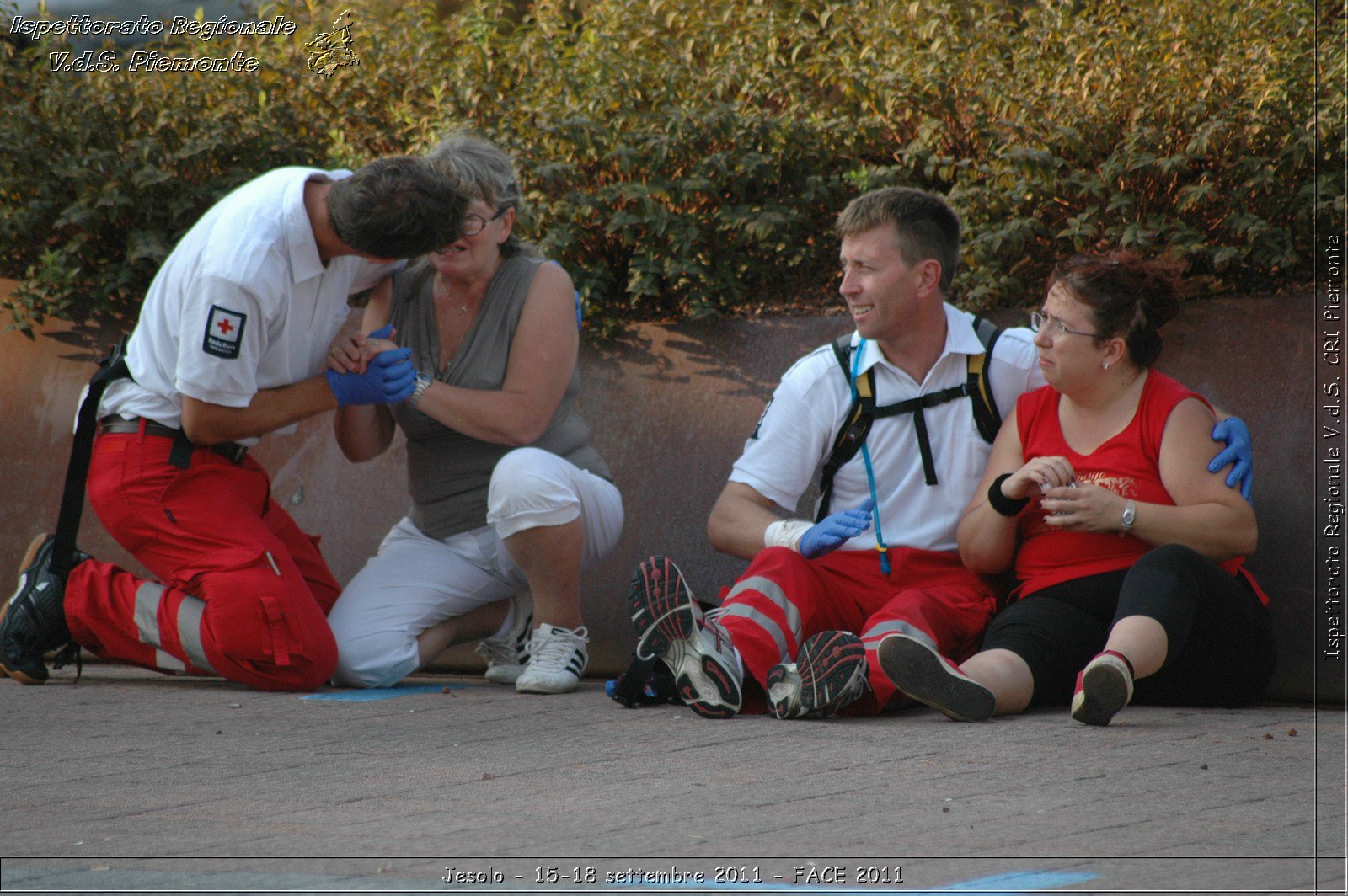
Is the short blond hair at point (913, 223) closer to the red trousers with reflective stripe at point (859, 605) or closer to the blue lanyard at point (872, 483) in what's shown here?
the blue lanyard at point (872, 483)

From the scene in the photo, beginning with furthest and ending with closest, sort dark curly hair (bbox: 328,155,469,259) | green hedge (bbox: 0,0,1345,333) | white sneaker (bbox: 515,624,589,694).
→ green hedge (bbox: 0,0,1345,333) < white sneaker (bbox: 515,624,589,694) < dark curly hair (bbox: 328,155,469,259)

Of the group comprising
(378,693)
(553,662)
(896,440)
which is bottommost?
(378,693)

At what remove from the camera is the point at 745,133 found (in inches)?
191

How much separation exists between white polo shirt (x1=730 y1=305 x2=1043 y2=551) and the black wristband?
0.77ft

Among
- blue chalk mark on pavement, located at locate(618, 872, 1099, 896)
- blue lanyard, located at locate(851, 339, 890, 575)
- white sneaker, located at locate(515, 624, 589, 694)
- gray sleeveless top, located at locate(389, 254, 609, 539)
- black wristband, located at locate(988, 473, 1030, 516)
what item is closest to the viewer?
blue chalk mark on pavement, located at locate(618, 872, 1099, 896)

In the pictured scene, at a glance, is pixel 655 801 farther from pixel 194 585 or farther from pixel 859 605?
pixel 194 585

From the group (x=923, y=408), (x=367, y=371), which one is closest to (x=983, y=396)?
(x=923, y=408)

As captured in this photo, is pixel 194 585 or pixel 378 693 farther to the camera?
pixel 378 693

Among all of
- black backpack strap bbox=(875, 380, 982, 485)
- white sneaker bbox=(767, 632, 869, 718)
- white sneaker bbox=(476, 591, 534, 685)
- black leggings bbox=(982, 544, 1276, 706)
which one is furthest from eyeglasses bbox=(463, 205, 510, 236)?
black leggings bbox=(982, 544, 1276, 706)

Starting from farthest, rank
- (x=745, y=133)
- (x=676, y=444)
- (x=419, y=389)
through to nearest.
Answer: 1. (x=745, y=133)
2. (x=676, y=444)
3. (x=419, y=389)

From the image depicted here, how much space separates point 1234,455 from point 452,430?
7.37ft

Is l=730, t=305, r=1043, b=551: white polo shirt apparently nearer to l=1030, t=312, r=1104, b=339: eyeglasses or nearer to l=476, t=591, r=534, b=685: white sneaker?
l=1030, t=312, r=1104, b=339: eyeglasses

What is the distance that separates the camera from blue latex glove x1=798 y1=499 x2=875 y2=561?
356 cm

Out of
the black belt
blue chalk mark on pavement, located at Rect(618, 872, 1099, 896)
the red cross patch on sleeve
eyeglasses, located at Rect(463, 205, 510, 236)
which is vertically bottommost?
blue chalk mark on pavement, located at Rect(618, 872, 1099, 896)
